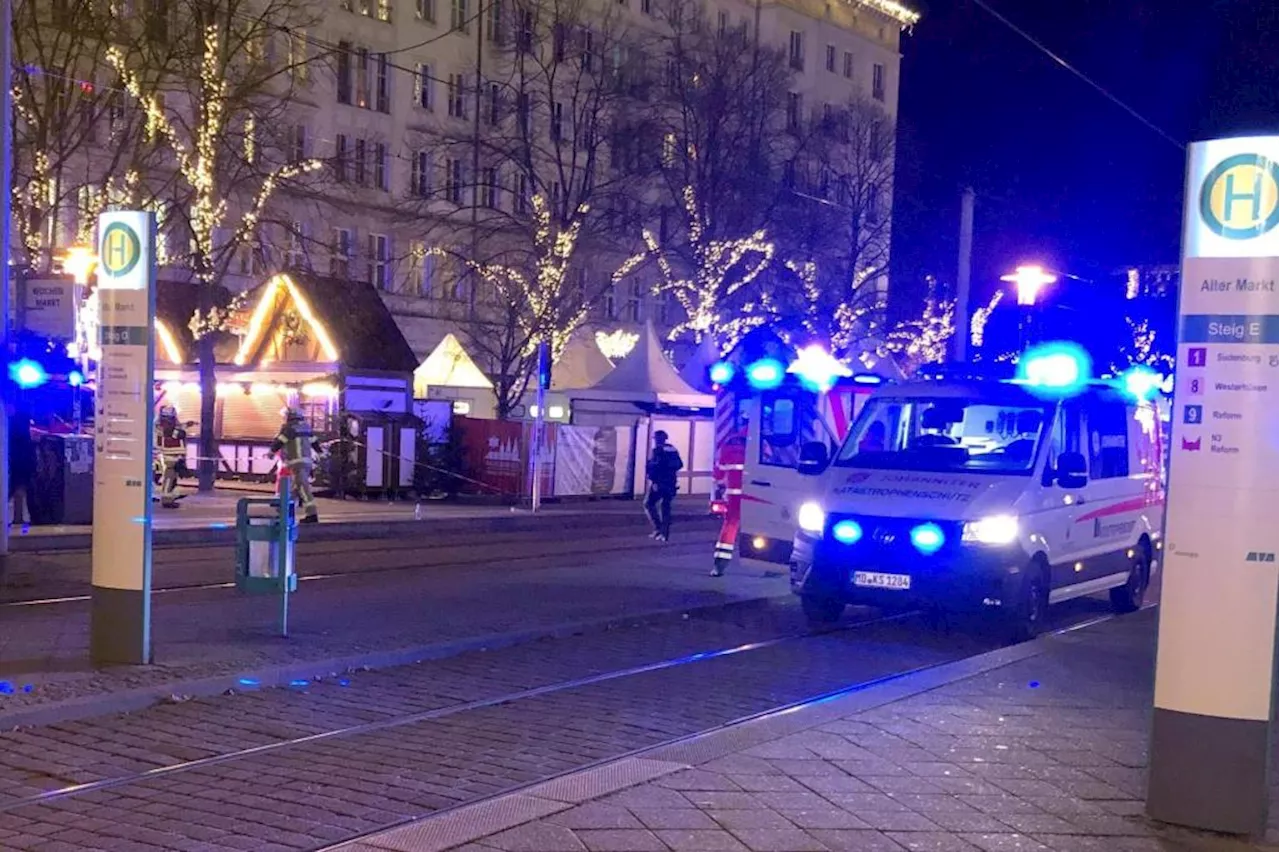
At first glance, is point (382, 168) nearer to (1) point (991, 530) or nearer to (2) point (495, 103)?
(2) point (495, 103)

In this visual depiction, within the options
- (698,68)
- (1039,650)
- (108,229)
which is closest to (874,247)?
(698,68)

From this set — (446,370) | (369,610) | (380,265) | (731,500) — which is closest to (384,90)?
(380,265)

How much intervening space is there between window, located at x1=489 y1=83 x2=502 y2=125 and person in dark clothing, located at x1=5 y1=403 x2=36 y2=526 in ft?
75.8

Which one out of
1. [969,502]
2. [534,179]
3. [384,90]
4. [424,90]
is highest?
[424,90]

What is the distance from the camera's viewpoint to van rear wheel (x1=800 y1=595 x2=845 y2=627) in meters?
13.1

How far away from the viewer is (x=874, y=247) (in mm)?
45219

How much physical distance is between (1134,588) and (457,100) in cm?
3583

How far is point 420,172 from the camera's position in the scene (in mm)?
45281

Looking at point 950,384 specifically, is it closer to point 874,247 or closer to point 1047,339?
point 1047,339

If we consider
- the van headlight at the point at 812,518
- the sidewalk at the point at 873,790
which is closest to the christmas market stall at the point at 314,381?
the van headlight at the point at 812,518

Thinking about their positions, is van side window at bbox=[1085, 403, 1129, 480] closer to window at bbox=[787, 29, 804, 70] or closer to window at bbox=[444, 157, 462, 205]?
window at bbox=[444, 157, 462, 205]

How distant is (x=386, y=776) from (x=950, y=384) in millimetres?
7669

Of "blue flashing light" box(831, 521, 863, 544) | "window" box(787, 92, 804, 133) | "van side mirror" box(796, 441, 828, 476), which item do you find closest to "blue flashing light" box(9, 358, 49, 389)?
"van side mirror" box(796, 441, 828, 476)

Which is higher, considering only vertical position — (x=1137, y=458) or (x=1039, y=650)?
(x=1137, y=458)
